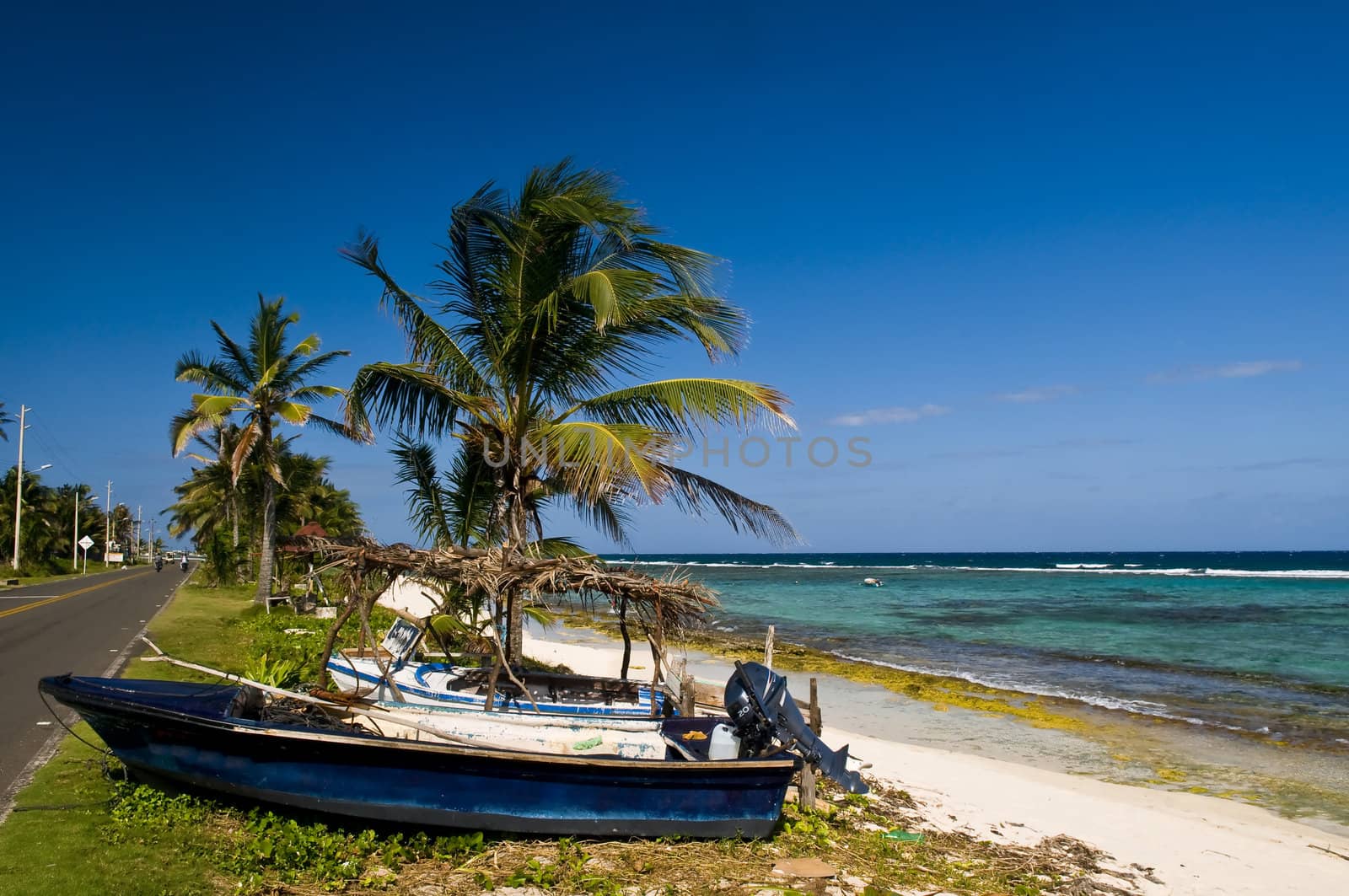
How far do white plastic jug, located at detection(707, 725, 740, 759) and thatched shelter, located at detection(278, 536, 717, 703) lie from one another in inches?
33.8

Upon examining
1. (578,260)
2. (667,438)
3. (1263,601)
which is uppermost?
(578,260)

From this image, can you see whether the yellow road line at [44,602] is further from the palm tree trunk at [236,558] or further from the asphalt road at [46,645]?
the palm tree trunk at [236,558]

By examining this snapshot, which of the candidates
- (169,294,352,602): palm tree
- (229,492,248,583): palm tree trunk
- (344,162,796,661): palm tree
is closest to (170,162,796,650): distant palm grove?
(344,162,796,661): palm tree

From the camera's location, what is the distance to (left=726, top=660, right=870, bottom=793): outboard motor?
7867mm

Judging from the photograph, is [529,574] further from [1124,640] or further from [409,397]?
[1124,640]

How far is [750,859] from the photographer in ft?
22.4

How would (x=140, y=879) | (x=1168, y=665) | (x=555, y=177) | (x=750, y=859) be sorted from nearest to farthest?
(x=140, y=879), (x=750, y=859), (x=555, y=177), (x=1168, y=665)

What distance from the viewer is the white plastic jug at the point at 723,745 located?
757cm

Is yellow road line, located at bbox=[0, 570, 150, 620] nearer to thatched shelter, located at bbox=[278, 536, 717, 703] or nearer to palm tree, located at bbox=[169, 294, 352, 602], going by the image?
palm tree, located at bbox=[169, 294, 352, 602]

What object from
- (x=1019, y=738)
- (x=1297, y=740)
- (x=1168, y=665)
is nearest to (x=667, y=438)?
(x=1019, y=738)

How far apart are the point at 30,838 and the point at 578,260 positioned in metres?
7.18

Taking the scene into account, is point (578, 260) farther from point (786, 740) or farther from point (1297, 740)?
point (1297, 740)

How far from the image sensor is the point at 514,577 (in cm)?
747

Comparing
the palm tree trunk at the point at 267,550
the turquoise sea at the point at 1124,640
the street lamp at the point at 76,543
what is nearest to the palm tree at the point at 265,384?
the palm tree trunk at the point at 267,550
